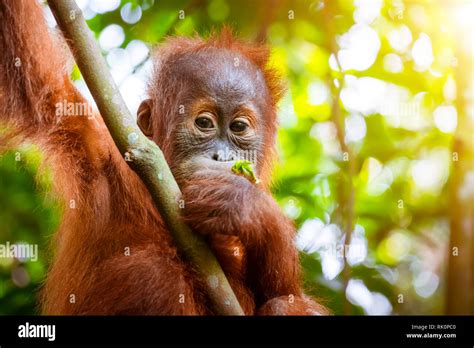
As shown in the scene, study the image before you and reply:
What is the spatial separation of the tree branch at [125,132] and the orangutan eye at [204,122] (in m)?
0.81

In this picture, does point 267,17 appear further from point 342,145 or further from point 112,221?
point 112,221

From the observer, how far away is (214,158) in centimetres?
300

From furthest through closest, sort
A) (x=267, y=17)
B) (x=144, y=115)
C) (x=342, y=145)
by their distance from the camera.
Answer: (x=342, y=145) < (x=267, y=17) < (x=144, y=115)

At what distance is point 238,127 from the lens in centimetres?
315

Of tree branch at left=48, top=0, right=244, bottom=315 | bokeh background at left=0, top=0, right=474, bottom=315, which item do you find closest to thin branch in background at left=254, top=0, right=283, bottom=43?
bokeh background at left=0, top=0, right=474, bottom=315

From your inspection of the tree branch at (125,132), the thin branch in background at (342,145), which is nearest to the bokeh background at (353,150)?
the thin branch in background at (342,145)

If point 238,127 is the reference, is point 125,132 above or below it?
below

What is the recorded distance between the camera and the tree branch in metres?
2.26

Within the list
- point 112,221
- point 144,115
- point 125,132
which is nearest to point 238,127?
point 144,115

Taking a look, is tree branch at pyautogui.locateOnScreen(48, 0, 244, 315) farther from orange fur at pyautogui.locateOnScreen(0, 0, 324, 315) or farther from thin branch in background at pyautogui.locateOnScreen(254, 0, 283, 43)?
thin branch in background at pyautogui.locateOnScreen(254, 0, 283, 43)

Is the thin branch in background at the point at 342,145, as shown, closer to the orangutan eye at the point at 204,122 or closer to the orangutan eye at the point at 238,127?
the orangutan eye at the point at 238,127

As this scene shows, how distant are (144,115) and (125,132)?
108 centimetres

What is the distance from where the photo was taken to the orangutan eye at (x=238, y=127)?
3143 mm

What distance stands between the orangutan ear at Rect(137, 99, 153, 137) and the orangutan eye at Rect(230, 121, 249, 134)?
1.44 feet
